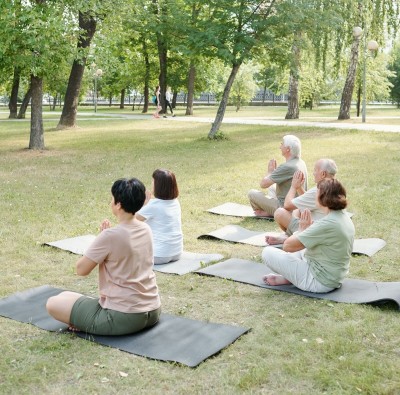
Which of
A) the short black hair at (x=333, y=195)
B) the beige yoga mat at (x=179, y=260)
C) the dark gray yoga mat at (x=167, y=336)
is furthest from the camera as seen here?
the beige yoga mat at (x=179, y=260)

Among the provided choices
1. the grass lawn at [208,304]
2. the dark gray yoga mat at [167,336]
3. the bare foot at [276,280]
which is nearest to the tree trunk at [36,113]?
the grass lawn at [208,304]

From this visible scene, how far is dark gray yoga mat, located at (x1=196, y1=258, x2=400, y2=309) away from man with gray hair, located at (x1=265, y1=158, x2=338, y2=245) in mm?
825

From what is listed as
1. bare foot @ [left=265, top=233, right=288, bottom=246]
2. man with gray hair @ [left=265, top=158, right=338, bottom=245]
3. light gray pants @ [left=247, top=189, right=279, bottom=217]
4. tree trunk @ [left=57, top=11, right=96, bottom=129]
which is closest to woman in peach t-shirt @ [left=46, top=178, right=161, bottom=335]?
man with gray hair @ [left=265, top=158, right=338, bottom=245]

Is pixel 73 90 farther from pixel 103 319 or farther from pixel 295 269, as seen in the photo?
pixel 103 319

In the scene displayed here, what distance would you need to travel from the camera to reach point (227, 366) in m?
4.22

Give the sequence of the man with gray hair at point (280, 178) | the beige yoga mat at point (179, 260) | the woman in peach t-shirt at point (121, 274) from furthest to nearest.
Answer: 1. the man with gray hair at point (280, 178)
2. the beige yoga mat at point (179, 260)
3. the woman in peach t-shirt at point (121, 274)

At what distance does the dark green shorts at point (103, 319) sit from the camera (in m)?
4.56

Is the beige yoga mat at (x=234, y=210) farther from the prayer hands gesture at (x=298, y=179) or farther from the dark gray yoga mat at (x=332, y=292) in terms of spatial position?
the dark gray yoga mat at (x=332, y=292)

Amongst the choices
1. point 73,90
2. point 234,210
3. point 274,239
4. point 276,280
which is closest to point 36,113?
point 73,90

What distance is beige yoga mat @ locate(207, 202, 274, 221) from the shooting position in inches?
364

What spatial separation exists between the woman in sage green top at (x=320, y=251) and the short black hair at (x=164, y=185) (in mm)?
1285

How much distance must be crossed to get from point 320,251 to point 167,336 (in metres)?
1.76

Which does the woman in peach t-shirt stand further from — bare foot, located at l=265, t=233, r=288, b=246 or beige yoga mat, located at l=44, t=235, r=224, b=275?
bare foot, located at l=265, t=233, r=288, b=246

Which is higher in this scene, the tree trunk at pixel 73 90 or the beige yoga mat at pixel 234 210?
the tree trunk at pixel 73 90
